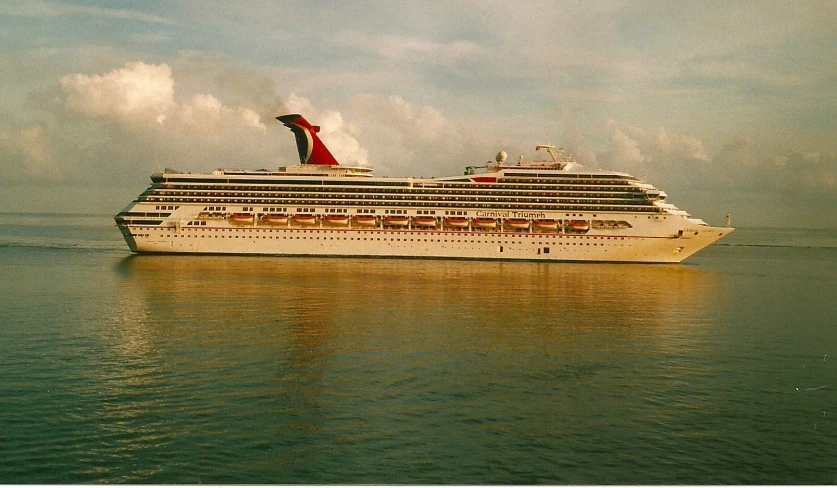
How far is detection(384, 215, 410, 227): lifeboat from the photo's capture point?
4484 cm

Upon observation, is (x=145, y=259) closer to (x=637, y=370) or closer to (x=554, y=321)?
(x=554, y=321)

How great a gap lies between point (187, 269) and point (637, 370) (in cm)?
2665

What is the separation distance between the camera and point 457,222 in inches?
1757

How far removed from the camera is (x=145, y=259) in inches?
1699

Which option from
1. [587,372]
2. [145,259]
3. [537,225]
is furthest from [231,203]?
[587,372]

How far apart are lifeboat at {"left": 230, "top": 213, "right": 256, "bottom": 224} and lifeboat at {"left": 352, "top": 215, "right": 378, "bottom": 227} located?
6557 mm

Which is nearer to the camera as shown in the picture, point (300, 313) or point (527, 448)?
point (527, 448)

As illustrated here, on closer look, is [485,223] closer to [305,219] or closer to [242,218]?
[305,219]

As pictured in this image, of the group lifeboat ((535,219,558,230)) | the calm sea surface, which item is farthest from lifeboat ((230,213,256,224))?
lifeboat ((535,219,558,230))

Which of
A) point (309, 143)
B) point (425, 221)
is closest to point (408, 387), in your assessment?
point (425, 221)

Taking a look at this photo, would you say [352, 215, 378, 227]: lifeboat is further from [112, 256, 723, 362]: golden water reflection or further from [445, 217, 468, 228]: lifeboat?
[445, 217, 468, 228]: lifeboat

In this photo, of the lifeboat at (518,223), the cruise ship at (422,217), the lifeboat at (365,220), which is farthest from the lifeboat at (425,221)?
the lifeboat at (518,223)

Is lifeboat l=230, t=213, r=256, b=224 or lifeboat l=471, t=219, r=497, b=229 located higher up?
lifeboat l=230, t=213, r=256, b=224

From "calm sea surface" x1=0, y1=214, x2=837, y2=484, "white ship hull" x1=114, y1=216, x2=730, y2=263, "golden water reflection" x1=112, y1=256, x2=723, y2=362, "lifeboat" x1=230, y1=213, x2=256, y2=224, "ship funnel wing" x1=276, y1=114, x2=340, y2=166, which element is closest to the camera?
"calm sea surface" x1=0, y1=214, x2=837, y2=484
